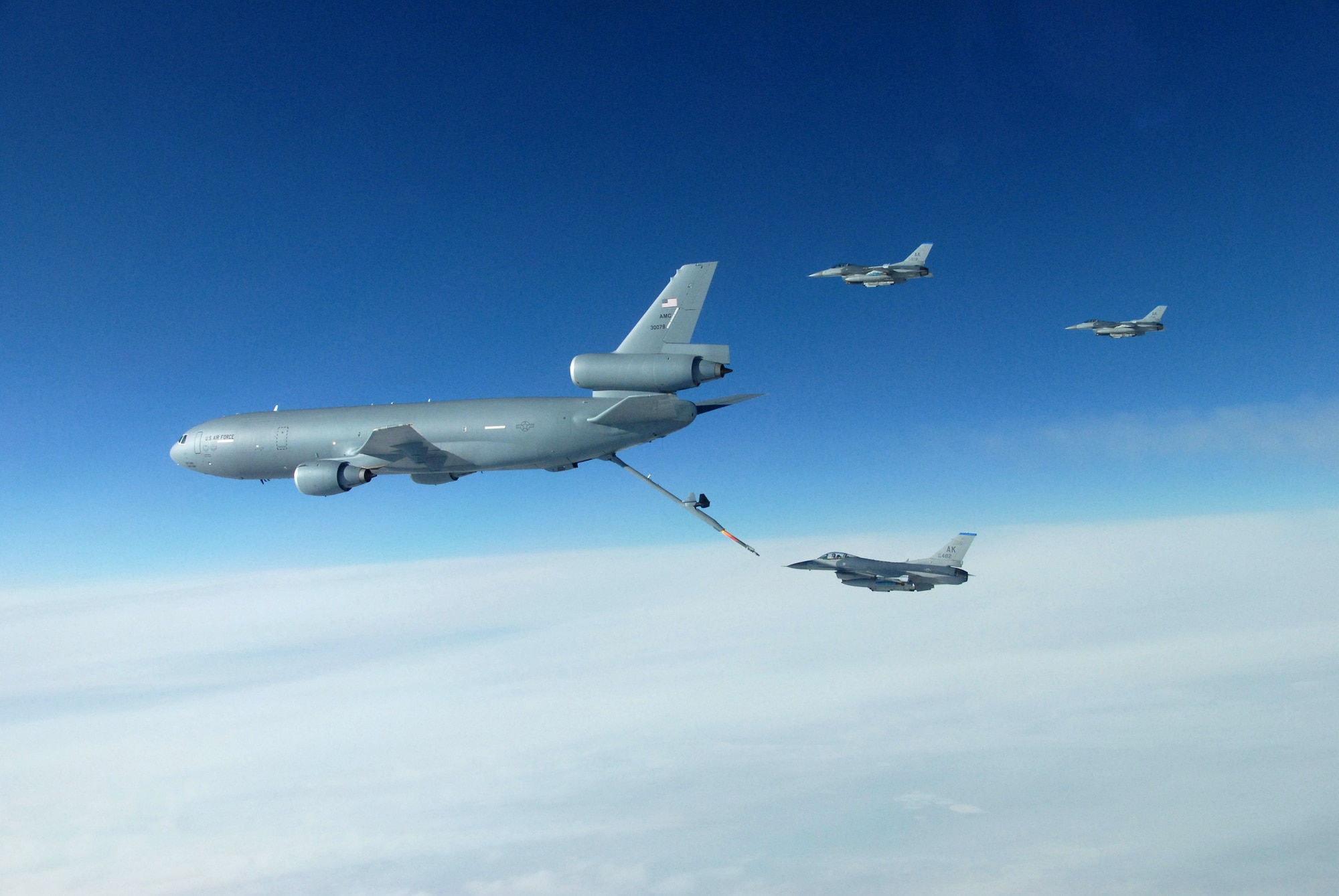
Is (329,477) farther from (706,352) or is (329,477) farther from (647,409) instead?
(706,352)

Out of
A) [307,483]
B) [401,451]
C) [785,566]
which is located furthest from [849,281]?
[307,483]

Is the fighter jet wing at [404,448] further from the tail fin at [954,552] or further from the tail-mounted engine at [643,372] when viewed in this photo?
the tail fin at [954,552]

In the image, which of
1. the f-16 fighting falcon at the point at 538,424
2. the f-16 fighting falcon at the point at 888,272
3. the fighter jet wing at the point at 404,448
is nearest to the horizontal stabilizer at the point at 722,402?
the f-16 fighting falcon at the point at 538,424

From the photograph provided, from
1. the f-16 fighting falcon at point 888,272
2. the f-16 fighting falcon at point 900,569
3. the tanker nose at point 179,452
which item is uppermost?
the f-16 fighting falcon at point 888,272

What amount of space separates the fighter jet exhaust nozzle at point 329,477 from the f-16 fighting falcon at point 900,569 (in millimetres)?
22440

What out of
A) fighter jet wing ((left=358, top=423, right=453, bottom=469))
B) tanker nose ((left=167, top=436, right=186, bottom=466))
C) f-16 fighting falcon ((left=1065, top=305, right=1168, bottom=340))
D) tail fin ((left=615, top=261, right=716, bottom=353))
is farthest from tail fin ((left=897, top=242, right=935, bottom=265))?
tanker nose ((left=167, top=436, right=186, bottom=466))

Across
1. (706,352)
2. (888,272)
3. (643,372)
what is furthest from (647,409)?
(888,272)

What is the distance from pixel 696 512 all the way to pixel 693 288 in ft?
24.0

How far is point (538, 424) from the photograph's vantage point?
25.0m

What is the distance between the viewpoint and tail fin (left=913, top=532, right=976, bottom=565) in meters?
39.8

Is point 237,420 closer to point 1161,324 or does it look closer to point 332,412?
point 332,412

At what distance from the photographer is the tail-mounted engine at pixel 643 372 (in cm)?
2300

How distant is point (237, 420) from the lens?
30047 millimetres

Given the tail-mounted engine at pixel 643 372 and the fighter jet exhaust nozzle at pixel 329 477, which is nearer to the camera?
the tail-mounted engine at pixel 643 372
